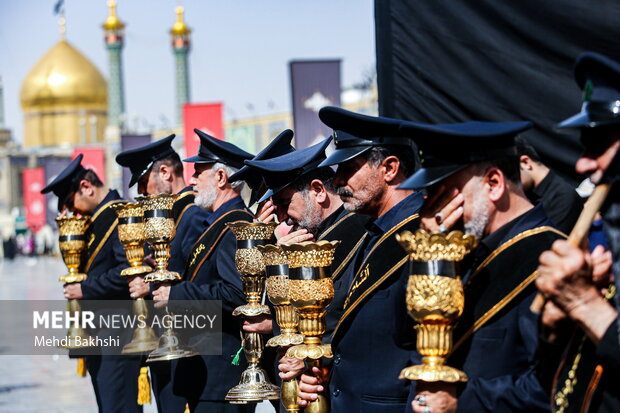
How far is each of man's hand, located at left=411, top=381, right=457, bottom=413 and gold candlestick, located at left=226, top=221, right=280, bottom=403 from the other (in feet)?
6.95

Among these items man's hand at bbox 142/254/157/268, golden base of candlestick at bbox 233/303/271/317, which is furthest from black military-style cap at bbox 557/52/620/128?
man's hand at bbox 142/254/157/268

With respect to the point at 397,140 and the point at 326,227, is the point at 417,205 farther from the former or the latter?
the point at 326,227

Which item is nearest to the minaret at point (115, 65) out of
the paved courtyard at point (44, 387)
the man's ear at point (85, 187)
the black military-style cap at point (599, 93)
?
the paved courtyard at point (44, 387)

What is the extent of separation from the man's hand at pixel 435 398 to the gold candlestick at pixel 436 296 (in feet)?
0.17

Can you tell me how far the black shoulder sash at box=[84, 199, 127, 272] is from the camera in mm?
7773

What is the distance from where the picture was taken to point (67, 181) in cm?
788

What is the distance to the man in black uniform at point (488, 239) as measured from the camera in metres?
3.21

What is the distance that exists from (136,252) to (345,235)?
1865 mm

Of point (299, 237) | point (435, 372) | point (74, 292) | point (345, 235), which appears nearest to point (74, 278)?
point (74, 292)

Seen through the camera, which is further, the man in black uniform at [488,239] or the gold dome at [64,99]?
the gold dome at [64,99]

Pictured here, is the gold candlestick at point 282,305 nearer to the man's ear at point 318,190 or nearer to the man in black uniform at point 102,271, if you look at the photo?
the man's ear at point 318,190

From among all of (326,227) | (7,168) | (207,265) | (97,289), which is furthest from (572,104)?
(7,168)

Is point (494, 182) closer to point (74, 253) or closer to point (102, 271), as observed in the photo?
point (74, 253)

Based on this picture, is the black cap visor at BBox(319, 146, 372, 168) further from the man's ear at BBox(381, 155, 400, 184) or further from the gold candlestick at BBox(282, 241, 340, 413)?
the gold candlestick at BBox(282, 241, 340, 413)
